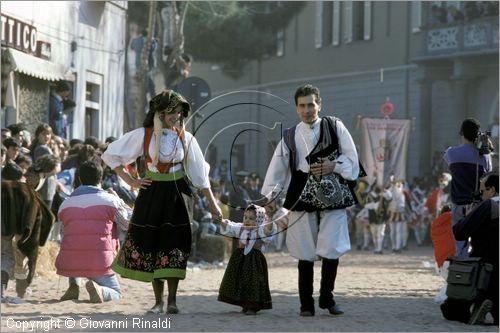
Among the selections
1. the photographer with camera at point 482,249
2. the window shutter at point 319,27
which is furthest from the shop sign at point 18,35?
the window shutter at point 319,27

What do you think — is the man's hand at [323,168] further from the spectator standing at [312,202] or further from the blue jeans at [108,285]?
the blue jeans at [108,285]

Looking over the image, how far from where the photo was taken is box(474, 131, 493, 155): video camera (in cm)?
1312

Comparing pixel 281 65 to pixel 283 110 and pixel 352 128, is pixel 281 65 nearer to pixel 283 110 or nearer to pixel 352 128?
pixel 352 128

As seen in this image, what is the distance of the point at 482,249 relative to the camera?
11.6 metres

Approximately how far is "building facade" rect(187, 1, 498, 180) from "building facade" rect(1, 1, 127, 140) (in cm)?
746

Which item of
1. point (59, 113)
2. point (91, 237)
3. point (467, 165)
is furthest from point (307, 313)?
point (59, 113)

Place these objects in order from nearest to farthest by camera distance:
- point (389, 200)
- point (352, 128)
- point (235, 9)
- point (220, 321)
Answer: point (220, 321) → point (389, 200) → point (352, 128) → point (235, 9)

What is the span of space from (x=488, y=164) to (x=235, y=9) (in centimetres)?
3805

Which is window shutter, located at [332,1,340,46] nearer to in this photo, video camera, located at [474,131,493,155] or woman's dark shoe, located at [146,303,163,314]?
video camera, located at [474,131,493,155]

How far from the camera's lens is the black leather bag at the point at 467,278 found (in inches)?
446

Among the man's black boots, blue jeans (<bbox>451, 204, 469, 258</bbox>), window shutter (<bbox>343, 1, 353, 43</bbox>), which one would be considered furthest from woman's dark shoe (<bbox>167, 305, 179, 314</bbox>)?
window shutter (<bbox>343, 1, 353, 43</bbox>)

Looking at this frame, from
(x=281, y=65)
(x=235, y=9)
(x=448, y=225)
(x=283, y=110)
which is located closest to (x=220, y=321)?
(x=283, y=110)

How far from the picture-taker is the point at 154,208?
11742 mm

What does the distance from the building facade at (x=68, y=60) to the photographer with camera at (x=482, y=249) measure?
1225cm
